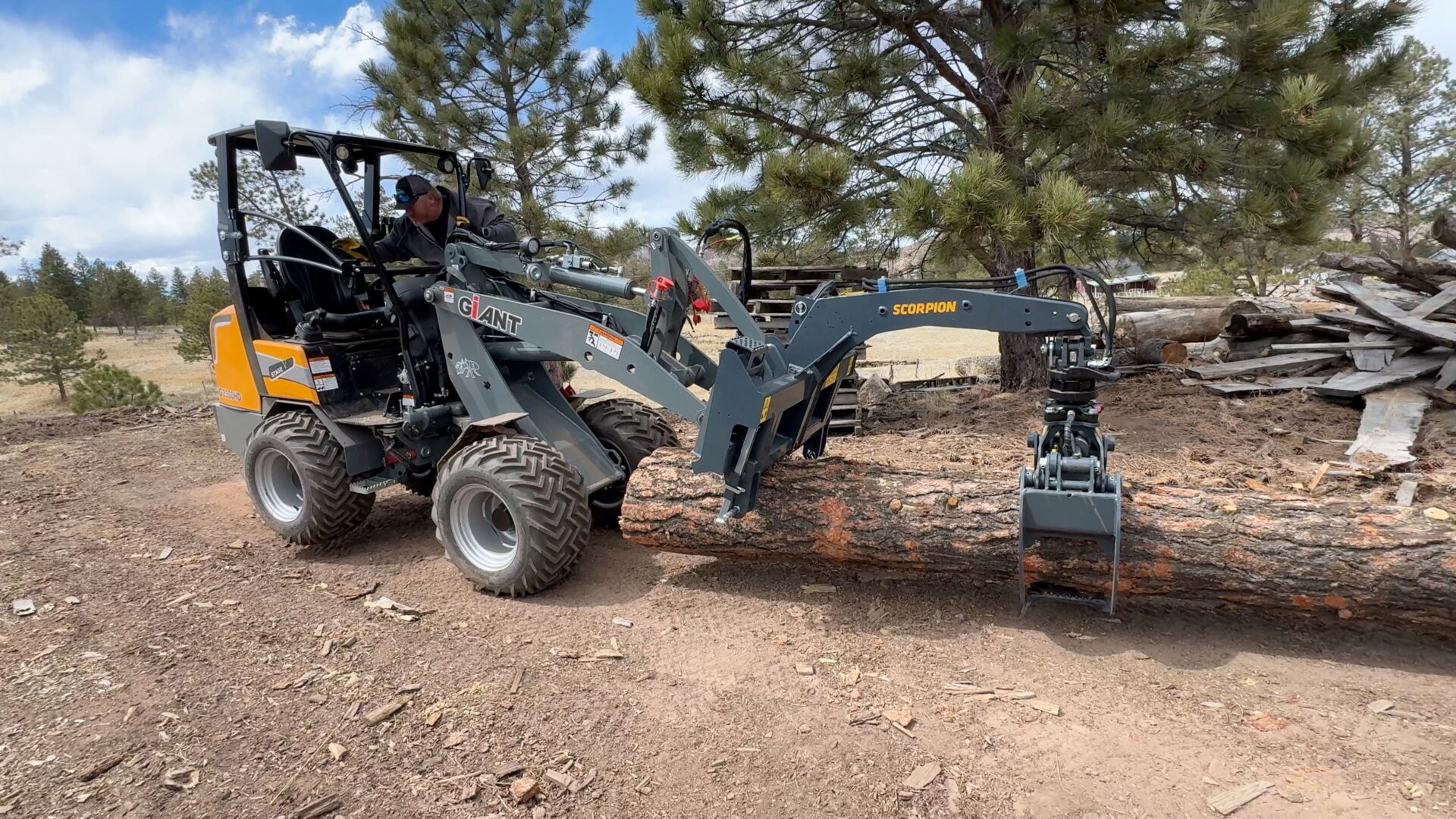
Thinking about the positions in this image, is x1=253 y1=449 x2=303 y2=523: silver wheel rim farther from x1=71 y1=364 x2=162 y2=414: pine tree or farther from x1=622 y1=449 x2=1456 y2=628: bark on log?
x1=71 y1=364 x2=162 y2=414: pine tree

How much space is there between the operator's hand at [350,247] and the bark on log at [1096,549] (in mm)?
2595

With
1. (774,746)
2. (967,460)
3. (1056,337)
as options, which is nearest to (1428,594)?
(1056,337)

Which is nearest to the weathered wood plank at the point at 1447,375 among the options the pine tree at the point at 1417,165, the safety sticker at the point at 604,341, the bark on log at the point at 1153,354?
the bark on log at the point at 1153,354

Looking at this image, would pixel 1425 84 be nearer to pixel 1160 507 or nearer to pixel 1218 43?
pixel 1218 43

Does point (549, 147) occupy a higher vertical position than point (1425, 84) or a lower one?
lower

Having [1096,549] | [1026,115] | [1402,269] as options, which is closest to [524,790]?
[1096,549]

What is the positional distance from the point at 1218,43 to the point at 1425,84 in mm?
18916

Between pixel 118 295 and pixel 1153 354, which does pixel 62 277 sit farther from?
pixel 1153 354

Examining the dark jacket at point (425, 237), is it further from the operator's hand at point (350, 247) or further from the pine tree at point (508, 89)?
the pine tree at point (508, 89)

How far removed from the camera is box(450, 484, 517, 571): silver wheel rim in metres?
4.58

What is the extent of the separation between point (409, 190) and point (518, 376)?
138 cm

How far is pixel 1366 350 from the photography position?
831cm


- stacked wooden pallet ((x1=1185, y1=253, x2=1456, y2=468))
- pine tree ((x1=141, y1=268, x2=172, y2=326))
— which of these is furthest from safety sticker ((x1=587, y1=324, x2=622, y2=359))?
pine tree ((x1=141, y1=268, x2=172, y2=326))

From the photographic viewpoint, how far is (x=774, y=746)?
10.2 ft
